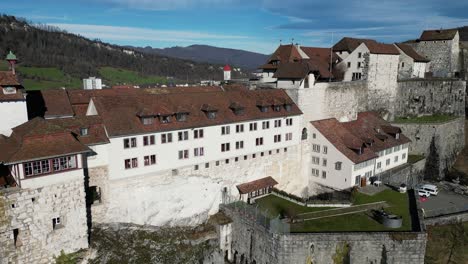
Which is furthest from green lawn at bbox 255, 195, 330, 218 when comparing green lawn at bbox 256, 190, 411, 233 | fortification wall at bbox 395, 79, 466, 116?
fortification wall at bbox 395, 79, 466, 116

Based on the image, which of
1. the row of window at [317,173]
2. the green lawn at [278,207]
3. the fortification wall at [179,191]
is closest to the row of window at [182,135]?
the fortification wall at [179,191]

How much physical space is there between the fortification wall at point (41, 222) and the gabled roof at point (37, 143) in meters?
2.68

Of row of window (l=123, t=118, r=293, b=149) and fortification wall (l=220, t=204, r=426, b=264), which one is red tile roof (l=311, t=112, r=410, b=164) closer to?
row of window (l=123, t=118, r=293, b=149)

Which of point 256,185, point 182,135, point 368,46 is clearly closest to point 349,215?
point 256,185

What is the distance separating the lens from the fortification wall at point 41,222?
26.9 meters

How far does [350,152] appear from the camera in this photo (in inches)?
1793

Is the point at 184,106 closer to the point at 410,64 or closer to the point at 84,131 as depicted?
the point at 84,131

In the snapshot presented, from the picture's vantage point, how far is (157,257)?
33875 mm

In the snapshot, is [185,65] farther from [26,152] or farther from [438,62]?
[26,152]

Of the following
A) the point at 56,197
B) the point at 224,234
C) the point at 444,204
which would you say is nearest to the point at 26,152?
the point at 56,197

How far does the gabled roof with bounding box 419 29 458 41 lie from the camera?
254 ft

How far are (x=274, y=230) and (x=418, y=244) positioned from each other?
12.6 meters

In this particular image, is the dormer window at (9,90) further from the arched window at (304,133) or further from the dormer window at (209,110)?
the arched window at (304,133)

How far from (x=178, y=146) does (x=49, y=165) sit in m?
12.8
